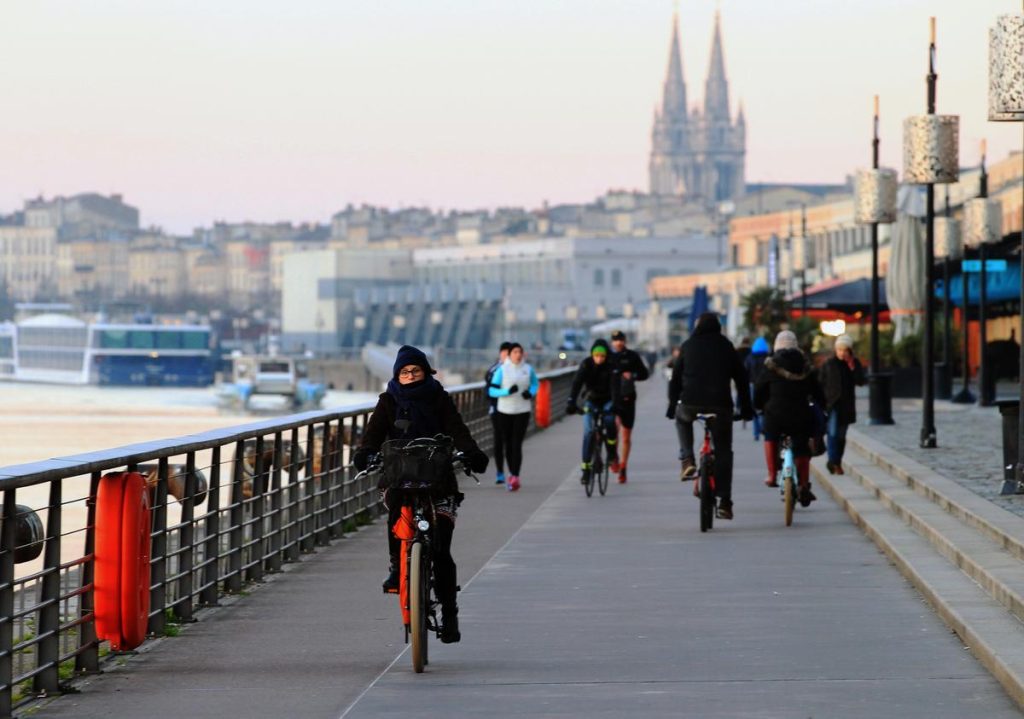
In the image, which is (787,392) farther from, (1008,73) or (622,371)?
(622,371)

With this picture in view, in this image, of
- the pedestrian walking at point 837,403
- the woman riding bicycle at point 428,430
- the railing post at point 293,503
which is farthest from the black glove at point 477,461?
the pedestrian walking at point 837,403

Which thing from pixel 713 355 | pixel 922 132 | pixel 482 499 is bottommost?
pixel 482 499

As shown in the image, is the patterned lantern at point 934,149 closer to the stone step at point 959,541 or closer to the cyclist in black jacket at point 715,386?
the stone step at point 959,541

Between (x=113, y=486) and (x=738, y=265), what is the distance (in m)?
168

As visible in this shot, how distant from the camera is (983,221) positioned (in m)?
41.2

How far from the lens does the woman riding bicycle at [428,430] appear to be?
37.9 ft

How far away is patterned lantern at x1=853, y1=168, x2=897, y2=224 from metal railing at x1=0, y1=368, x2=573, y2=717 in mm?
15775

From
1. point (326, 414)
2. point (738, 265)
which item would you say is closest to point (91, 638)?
point (326, 414)

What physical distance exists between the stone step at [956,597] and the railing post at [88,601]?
13.2 ft

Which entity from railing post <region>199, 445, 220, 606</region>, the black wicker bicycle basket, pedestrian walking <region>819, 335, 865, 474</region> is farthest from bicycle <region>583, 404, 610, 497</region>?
the black wicker bicycle basket

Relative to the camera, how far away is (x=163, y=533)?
488 inches

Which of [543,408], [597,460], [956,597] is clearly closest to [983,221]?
[543,408]

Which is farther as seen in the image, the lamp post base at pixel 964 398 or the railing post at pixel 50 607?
the lamp post base at pixel 964 398

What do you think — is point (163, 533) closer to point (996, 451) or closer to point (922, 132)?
point (996, 451)
